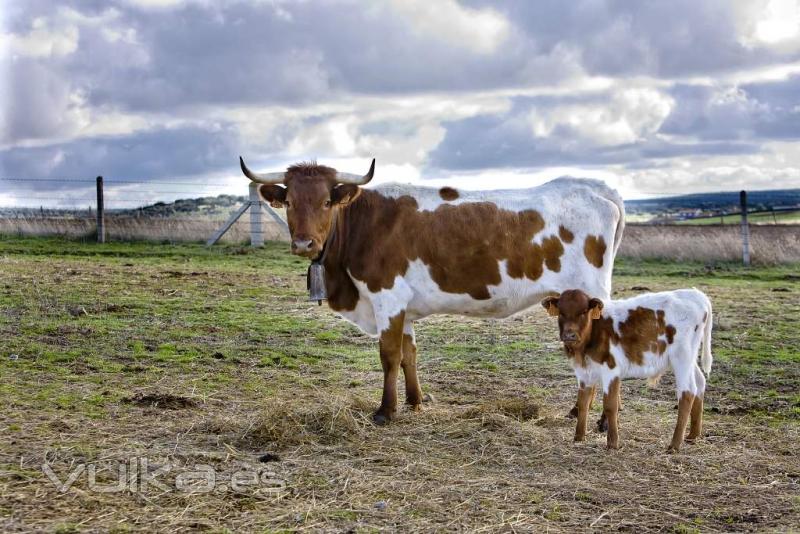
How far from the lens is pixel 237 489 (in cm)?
641

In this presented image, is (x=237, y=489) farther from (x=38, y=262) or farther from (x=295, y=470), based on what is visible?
(x=38, y=262)

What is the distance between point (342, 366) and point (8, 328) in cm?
467

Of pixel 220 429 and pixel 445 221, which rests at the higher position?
pixel 445 221

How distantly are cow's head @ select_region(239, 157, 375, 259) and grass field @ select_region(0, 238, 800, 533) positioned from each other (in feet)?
5.22

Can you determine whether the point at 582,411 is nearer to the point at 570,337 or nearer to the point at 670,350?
the point at 570,337

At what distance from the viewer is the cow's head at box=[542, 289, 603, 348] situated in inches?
305

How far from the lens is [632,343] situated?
26.2 feet

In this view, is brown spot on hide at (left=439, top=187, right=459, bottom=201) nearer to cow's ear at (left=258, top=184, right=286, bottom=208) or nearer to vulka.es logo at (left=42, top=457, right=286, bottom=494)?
cow's ear at (left=258, top=184, right=286, bottom=208)

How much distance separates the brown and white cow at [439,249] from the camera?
9.02 metres

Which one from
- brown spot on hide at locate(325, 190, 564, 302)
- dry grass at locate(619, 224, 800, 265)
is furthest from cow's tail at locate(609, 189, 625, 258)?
dry grass at locate(619, 224, 800, 265)

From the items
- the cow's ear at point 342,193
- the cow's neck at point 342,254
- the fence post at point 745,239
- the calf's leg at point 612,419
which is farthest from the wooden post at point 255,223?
the calf's leg at point 612,419

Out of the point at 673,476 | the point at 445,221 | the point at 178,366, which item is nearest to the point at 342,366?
the point at 178,366

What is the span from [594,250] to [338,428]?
3.15 m

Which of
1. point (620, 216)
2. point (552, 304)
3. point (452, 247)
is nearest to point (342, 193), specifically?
point (452, 247)
